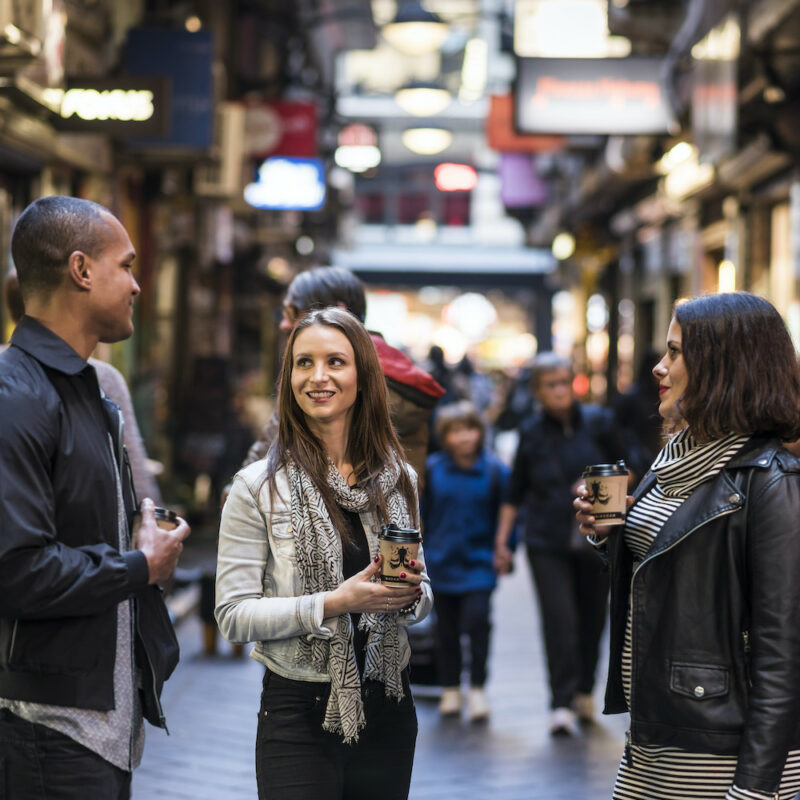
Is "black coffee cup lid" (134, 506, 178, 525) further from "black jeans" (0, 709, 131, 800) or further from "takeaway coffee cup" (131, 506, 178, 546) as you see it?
"black jeans" (0, 709, 131, 800)

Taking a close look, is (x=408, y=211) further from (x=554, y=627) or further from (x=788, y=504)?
(x=788, y=504)

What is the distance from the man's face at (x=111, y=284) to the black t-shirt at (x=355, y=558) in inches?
27.9

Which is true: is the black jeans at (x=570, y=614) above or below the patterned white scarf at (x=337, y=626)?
below

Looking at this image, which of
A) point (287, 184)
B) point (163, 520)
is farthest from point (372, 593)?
point (287, 184)

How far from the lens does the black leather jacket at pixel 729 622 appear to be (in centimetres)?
306

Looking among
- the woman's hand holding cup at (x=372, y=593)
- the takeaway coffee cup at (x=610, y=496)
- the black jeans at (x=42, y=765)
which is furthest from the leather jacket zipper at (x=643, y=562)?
the black jeans at (x=42, y=765)

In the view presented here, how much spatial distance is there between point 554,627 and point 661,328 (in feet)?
45.1

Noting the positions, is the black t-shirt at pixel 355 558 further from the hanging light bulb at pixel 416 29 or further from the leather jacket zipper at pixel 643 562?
the hanging light bulb at pixel 416 29

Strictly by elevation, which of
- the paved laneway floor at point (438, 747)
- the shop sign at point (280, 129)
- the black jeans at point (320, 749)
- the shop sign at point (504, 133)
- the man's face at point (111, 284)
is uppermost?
the shop sign at point (504, 133)

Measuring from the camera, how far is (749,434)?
327 cm

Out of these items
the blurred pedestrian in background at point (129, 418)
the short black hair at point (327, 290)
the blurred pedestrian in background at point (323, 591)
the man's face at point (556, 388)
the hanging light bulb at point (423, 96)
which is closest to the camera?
the blurred pedestrian in background at point (323, 591)

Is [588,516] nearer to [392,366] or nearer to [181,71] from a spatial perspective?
[392,366]

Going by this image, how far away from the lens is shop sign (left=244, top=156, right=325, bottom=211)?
19297mm

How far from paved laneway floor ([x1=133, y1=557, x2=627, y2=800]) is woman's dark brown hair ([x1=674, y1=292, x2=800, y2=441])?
11.4 ft
